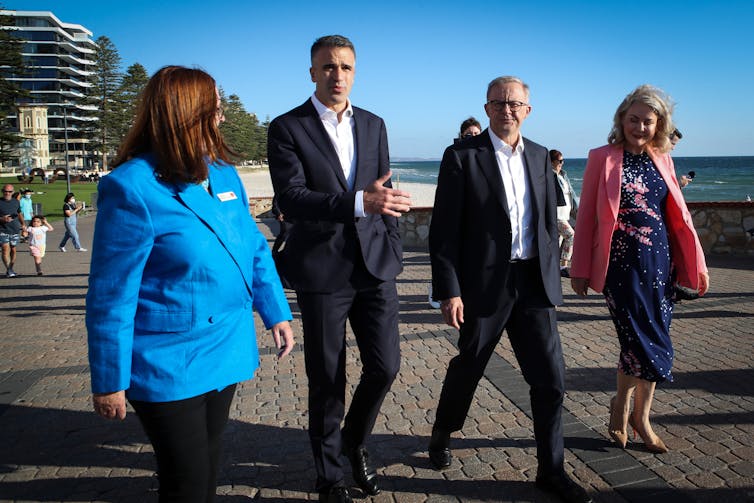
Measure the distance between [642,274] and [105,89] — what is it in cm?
8362

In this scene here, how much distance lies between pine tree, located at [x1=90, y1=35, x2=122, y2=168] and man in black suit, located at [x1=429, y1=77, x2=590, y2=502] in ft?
267

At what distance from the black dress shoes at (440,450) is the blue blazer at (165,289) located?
5.04ft

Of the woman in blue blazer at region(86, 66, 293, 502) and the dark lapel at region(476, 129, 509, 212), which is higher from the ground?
the dark lapel at region(476, 129, 509, 212)

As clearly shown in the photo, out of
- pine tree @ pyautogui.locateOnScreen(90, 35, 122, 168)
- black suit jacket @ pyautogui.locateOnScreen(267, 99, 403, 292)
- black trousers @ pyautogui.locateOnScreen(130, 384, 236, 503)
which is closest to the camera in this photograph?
black trousers @ pyautogui.locateOnScreen(130, 384, 236, 503)

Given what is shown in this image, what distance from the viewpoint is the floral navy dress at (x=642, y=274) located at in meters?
3.16

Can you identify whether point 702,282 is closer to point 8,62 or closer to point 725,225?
point 725,225

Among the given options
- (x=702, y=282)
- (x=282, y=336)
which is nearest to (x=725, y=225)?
(x=702, y=282)

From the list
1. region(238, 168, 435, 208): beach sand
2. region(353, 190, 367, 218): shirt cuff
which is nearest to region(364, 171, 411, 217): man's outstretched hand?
region(353, 190, 367, 218): shirt cuff

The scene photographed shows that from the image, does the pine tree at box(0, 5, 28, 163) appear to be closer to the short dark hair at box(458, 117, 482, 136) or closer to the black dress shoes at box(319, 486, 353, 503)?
the short dark hair at box(458, 117, 482, 136)

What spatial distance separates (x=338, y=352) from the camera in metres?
2.85

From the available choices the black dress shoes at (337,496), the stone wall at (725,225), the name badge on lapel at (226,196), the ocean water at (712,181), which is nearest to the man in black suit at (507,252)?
the black dress shoes at (337,496)

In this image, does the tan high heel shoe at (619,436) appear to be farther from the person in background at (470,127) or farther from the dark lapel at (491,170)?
the person in background at (470,127)

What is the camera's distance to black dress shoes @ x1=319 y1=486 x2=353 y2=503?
2.75 m

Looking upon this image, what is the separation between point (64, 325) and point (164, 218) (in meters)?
6.48
